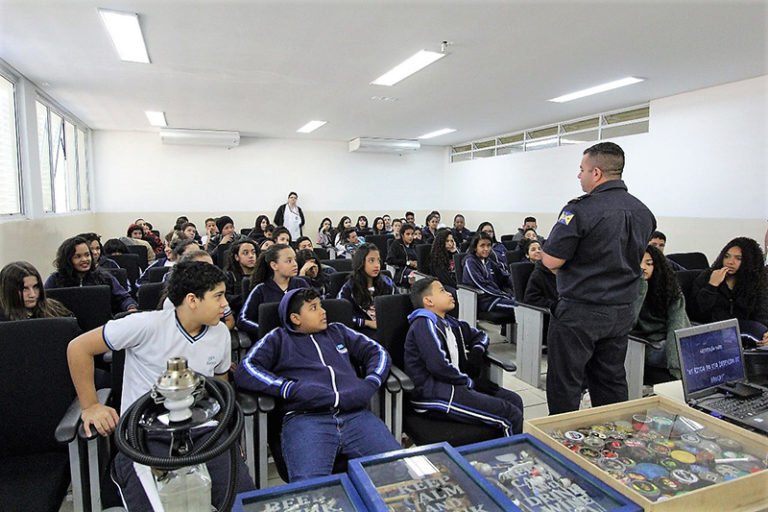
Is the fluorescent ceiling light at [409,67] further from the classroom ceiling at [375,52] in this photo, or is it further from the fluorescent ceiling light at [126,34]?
the fluorescent ceiling light at [126,34]

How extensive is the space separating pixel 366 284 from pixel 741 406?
2.15 meters

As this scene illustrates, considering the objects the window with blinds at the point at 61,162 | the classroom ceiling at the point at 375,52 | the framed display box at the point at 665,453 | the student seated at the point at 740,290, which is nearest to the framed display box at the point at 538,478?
the framed display box at the point at 665,453

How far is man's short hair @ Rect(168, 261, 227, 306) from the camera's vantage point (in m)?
1.66

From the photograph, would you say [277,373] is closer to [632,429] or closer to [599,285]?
[632,429]

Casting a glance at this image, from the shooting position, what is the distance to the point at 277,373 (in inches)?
77.9

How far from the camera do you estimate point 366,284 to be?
3205 mm

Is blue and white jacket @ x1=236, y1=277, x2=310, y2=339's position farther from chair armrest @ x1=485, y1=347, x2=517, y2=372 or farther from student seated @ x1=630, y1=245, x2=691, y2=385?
student seated @ x1=630, y1=245, x2=691, y2=385

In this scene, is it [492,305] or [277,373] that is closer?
[277,373]

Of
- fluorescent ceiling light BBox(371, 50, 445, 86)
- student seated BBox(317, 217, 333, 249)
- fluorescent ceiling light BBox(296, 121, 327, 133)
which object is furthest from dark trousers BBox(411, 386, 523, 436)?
fluorescent ceiling light BBox(296, 121, 327, 133)

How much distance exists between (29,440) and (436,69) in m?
4.37

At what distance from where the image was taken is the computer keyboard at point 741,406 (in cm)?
Result: 144

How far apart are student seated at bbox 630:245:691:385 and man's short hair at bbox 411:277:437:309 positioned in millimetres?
1274

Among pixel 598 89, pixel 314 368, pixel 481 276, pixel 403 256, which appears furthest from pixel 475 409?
pixel 598 89

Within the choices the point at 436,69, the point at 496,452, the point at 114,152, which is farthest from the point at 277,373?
the point at 114,152
